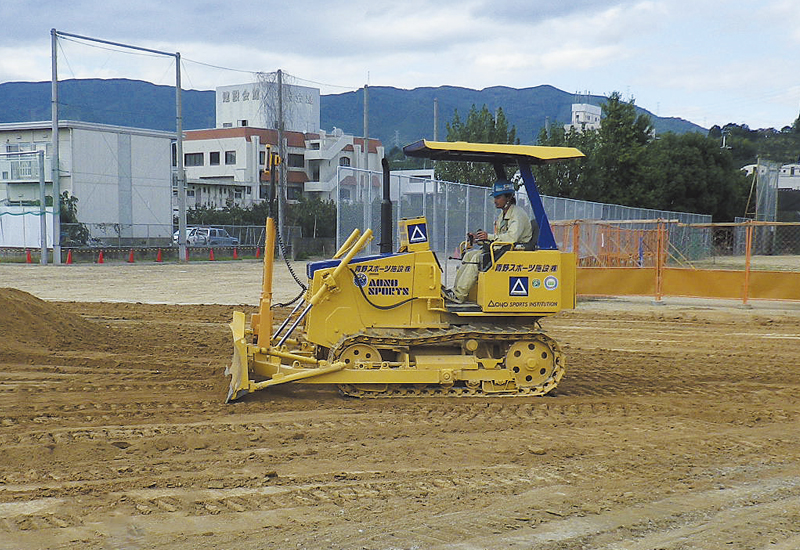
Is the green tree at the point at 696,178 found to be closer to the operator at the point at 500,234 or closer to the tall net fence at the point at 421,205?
the tall net fence at the point at 421,205

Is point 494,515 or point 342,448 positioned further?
point 342,448

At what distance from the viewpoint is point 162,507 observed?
512 centimetres

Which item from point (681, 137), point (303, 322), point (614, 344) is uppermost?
point (681, 137)

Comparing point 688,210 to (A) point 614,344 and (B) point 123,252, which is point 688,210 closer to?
(B) point 123,252

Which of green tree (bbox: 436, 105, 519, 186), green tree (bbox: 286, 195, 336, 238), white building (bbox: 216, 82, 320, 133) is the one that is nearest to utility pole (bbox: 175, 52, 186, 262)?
green tree (bbox: 286, 195, 336, 238)

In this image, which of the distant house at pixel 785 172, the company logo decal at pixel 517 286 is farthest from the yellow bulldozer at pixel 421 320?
the distant house at pixel 785 172

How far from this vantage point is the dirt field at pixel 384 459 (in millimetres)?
4828

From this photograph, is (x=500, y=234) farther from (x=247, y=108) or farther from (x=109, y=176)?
(x=247, y=108)

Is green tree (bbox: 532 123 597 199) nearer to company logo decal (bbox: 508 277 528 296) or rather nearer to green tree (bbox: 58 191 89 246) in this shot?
green tree (bbox: 58 191 89 246)

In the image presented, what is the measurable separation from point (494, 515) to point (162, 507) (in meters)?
2.03

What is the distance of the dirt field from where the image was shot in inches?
190

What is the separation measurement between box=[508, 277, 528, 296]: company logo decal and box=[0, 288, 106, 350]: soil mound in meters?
5.93

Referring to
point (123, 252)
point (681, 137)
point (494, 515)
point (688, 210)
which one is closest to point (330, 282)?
point (494, 515)

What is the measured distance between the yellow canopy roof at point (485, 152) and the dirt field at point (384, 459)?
2430mm
